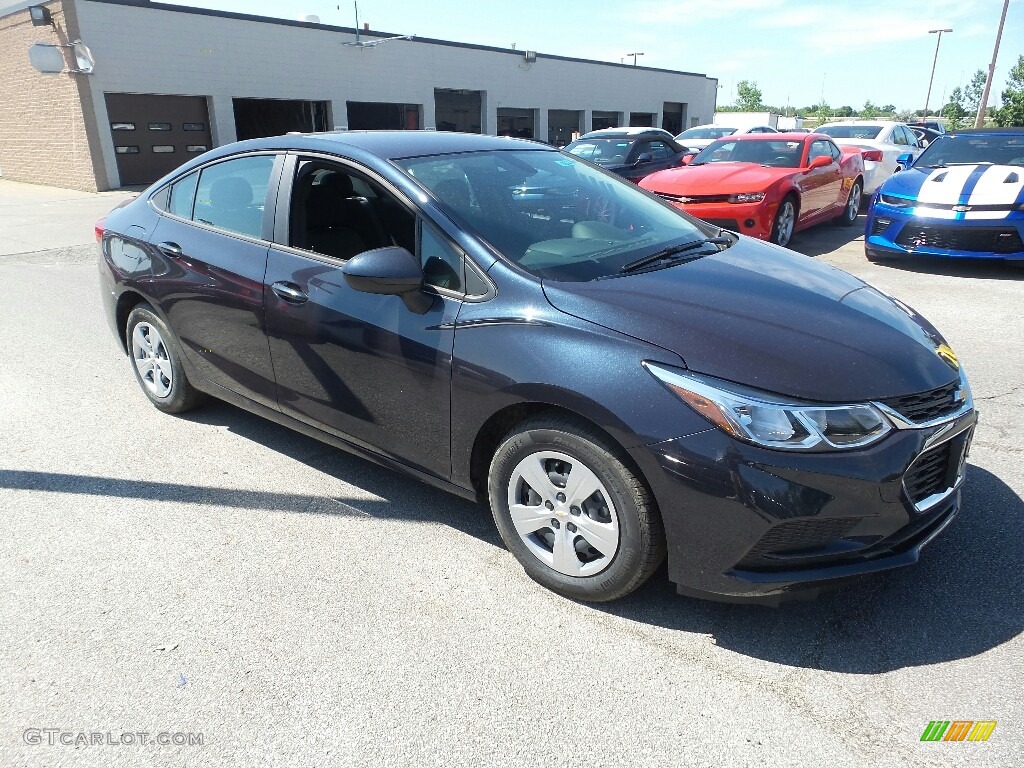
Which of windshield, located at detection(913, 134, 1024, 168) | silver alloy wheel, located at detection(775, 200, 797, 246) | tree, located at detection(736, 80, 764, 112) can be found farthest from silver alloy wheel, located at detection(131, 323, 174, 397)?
tree, located at detection(736, 80, 764, 112)

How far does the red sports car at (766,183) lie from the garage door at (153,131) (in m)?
16.8

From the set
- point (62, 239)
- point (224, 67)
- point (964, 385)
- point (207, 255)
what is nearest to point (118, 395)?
point (207, 255)

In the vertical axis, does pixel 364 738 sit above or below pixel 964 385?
below

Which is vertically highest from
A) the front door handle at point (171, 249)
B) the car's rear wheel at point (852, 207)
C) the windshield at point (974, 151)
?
the windshield at point (974, 151)

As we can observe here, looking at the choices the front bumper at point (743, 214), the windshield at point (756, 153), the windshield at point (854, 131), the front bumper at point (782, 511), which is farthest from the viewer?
the windshield at point (854, 131)

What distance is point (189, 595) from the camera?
9.50ft

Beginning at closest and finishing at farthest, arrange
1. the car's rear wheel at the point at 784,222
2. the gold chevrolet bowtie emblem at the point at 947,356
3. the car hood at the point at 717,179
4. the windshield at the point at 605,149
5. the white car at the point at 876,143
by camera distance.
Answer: the gold chevrolet bowtie emblem at the point at 947,356
the car hood at the point at 717,179
the car's rear wheel at the point at 784,222
the windshield at the point at 605,149
the white car at the point at 876,143

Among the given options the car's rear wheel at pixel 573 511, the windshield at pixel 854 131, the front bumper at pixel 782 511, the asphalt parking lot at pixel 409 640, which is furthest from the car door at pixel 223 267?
the windshield at pixel 854 131

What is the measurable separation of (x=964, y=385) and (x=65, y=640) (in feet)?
11.0

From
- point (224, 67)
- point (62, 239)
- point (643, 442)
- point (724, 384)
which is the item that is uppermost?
point (224, 67)

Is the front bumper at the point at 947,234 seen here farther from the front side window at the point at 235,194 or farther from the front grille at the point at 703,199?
the front side window at the point at 235,194

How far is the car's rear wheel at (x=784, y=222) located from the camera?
9109 mm

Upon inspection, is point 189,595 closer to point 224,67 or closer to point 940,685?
point 940,685

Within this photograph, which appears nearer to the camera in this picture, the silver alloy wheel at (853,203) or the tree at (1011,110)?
the silver alloy wheel at (853,203)
